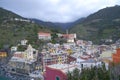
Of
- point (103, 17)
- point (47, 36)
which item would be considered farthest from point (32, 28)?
point (103, 17)

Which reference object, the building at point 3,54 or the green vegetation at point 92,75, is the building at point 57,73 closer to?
the green vegetation at point 92,75

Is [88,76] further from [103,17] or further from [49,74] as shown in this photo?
[103,17]

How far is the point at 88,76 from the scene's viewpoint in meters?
28.4

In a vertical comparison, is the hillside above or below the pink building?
above

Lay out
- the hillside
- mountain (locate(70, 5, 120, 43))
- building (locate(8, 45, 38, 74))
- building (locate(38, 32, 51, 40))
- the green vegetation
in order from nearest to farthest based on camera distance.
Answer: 1. the green vegetation
2. building (locate(8, 45, 38, 74))
3. the hillside
4. building (locate(38, 32, 51, 40))
5. mountain (locate(70, 5, 120, 43))

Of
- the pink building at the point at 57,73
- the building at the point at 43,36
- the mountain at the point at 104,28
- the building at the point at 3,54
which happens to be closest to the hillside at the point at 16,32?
the building at the point at 43,36

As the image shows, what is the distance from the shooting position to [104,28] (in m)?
90.3

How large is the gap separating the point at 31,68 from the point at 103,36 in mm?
33620

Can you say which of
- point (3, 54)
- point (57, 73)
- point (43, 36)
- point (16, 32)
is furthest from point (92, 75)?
point (16, 32)

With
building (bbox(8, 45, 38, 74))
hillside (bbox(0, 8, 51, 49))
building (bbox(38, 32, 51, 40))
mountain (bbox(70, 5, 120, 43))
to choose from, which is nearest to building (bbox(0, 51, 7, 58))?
hillside (bbox(0, 8, 51, 49))

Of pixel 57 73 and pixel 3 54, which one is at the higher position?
pixel 57 73

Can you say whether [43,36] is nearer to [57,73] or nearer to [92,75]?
[57,73]

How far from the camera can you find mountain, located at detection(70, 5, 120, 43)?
84000mm

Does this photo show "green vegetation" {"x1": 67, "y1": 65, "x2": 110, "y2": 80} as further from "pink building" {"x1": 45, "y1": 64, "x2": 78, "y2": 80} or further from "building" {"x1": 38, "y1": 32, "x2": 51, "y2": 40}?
"building" {"x1": 38, "y1": 32, "x2": 51, "y2": 40}
